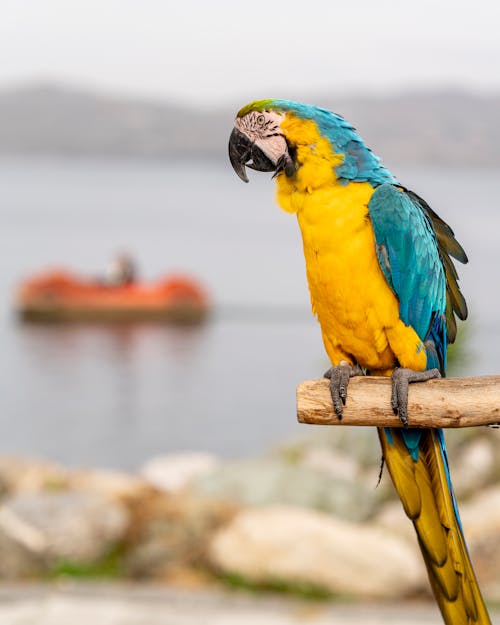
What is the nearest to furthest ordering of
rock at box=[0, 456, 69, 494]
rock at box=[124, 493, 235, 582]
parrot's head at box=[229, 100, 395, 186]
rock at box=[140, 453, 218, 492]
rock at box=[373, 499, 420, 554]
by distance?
parrot's head at box=[229, 100, 395, 186], rock at box=[124, 493, 235, 582], rock at box=[373, 499, 420, 554], rock at box=[0, 456, 69, 494], rock at box=[140, 453, 218, 492]

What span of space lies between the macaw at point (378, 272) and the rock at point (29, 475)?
378 cm

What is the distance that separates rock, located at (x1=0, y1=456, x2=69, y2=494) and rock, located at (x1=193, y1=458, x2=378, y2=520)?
0.90 metres

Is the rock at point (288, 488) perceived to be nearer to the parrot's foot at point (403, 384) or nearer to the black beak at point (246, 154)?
the parrot's foot at point (403, 384)

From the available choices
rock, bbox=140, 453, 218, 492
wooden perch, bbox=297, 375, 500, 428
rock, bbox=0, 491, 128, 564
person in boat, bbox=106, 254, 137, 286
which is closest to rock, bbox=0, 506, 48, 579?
rock, bbox=0, 491, 128, 564

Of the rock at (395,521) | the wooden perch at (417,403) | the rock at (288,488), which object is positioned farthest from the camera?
the rock at (288,488)

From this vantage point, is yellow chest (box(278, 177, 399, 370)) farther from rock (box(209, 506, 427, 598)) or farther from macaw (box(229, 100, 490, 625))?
rock (box(209, 506, 427, 598))

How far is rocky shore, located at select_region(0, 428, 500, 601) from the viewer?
4504 millimetres

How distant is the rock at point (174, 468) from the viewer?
6.57 meters

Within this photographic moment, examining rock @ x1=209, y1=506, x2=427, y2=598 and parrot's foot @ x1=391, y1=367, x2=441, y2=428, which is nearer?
parrot's foot @ x1=391, y1=367, x2=441, y2=428

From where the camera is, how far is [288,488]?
544 cm

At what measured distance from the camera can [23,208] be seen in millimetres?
41812

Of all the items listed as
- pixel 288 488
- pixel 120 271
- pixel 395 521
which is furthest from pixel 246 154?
pixel 120 271

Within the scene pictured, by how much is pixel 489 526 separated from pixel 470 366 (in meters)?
1.46

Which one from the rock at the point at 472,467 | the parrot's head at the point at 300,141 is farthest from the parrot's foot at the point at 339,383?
the rock at the point at 472,467
